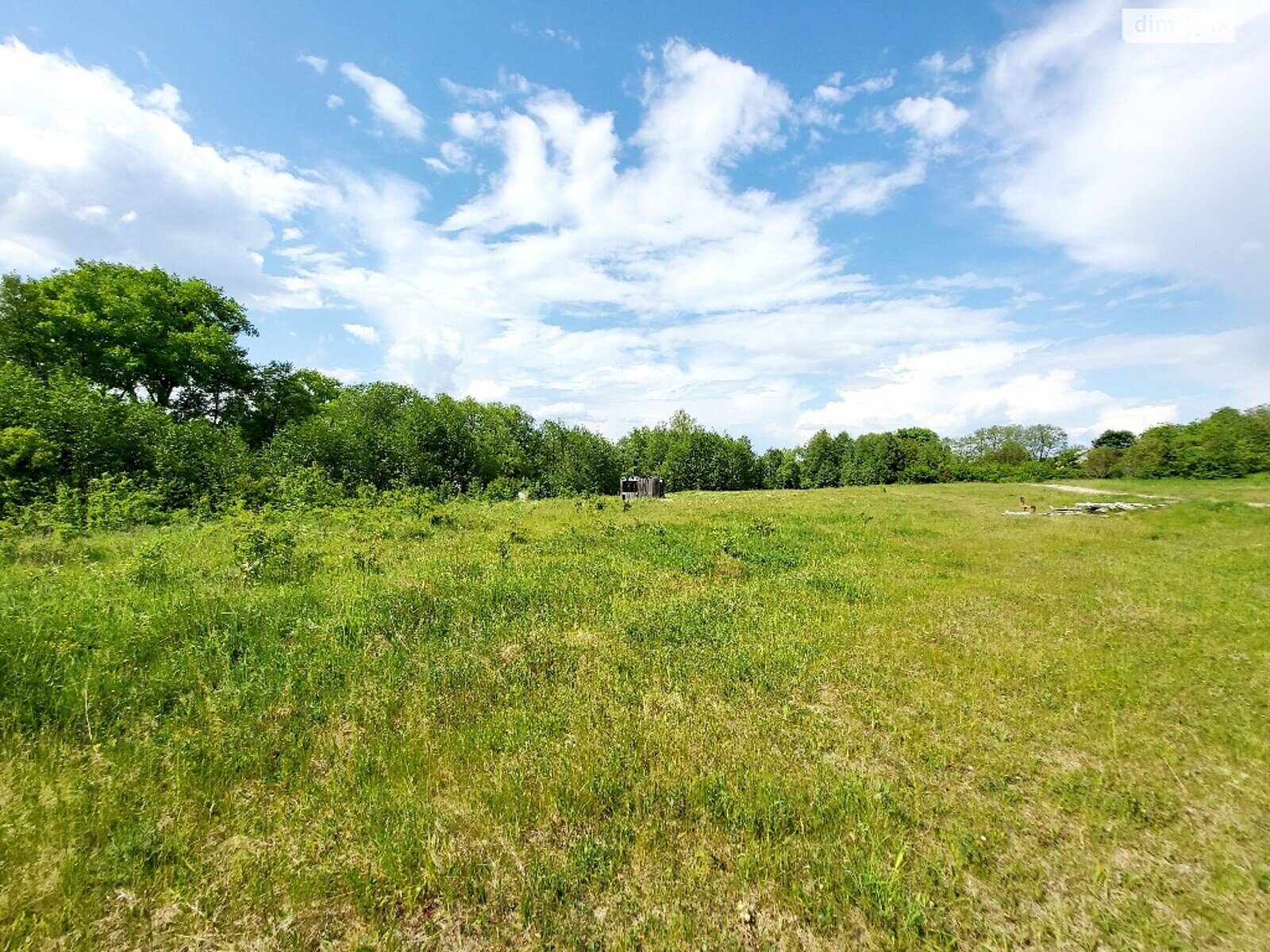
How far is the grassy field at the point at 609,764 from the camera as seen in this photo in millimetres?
3473

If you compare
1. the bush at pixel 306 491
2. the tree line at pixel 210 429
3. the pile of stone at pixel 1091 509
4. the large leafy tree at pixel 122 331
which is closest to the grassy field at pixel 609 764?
the bush at pixel 306 491

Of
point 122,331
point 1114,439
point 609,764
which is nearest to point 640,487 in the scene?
point 609,764

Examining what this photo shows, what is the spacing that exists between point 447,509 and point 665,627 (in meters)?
14.5

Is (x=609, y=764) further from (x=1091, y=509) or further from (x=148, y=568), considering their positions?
(x=1091, y=509)

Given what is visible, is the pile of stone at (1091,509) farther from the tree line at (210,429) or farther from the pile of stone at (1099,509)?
the tree line at (210,429)

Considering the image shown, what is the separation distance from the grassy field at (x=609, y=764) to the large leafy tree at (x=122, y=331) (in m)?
27.6

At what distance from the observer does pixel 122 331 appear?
29.1m

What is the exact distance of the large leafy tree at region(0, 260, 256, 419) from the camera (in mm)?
28484

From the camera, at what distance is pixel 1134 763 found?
520 cm

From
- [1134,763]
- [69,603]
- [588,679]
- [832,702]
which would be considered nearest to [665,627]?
[588,679]

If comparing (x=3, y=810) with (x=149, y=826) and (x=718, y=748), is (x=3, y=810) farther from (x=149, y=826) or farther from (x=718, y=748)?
(x=718, y=748)

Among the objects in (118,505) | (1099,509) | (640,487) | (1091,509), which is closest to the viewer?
(118,505)

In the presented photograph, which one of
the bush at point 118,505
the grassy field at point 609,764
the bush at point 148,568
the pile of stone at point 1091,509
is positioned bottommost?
the grassy field at point 609,764

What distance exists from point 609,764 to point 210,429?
26972 millimetres
